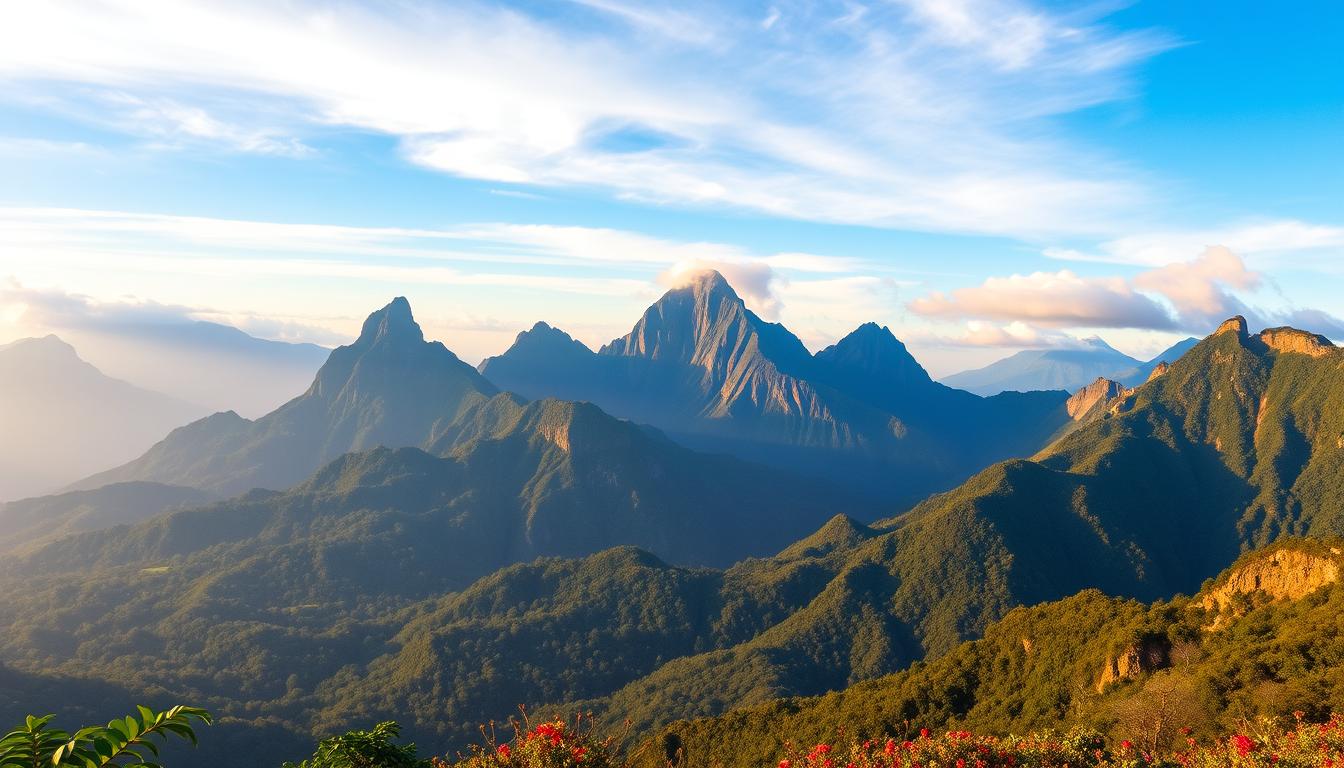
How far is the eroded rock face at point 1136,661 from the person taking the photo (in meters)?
71.7

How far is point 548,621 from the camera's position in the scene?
198 metres

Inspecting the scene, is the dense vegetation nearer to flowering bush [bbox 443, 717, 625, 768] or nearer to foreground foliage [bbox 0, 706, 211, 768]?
flowering bush [bbox 443, 717, 625, 768]

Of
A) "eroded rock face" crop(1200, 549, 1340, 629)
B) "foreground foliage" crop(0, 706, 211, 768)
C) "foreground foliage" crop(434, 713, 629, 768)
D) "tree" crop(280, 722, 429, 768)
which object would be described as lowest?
"eroded rock face" crop(1200, 549, 1340, 629)

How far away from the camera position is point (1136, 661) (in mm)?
72312

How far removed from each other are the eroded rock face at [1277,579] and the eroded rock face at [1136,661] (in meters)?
5.01

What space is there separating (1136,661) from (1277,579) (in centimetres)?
1526

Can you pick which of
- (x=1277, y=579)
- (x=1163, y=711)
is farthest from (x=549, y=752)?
(x=1277, y=579)

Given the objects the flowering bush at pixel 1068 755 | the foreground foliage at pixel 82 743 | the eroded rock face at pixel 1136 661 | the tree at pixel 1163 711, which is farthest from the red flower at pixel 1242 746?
the eroded rock face at pixel 1136 661

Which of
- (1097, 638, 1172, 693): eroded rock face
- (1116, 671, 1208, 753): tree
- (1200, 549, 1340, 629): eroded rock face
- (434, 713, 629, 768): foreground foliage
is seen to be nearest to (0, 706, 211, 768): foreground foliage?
(434, 713, 629, 768): foreground foliage

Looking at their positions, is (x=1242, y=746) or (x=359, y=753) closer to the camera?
(x=359, y=753)

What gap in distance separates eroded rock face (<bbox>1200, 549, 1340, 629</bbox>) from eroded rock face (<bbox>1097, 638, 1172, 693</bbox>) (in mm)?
5014

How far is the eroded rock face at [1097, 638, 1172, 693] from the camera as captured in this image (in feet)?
235

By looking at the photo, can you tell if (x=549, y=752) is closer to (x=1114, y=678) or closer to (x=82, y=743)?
(x=82, y=743)

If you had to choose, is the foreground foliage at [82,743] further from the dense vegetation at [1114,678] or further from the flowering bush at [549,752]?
the dense vegetation at [1114,678]
